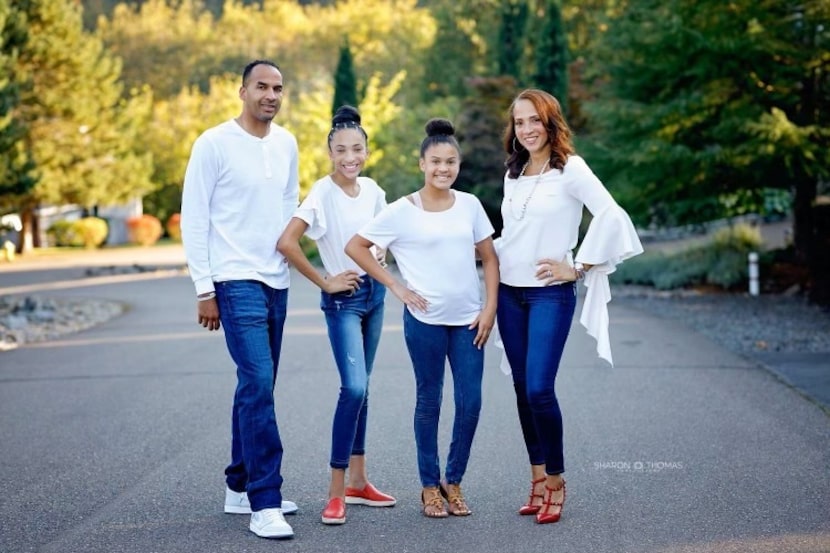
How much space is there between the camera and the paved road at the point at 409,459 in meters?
5.66

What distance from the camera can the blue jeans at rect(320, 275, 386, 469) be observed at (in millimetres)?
6062

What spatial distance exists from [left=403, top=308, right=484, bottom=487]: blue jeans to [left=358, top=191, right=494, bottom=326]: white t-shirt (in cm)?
8

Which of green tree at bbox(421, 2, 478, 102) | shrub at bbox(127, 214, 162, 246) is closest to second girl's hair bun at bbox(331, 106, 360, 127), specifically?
green tree at bbox(421, 2, 478, 102)

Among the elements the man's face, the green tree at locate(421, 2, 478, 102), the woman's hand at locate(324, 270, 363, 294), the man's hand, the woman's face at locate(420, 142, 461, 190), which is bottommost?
the man's hand

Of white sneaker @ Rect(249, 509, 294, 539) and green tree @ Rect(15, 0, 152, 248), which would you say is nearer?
white sneaker @ Rect(249, 509, 294, 539)

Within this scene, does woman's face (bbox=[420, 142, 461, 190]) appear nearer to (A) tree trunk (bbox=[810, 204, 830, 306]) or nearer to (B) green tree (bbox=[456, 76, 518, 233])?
(A) tree trunk (bbox=[810, 204, 830, 306])

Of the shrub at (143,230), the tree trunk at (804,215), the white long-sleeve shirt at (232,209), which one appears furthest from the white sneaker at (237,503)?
the shrub at (143,230)

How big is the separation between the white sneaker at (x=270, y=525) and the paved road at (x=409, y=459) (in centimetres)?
6

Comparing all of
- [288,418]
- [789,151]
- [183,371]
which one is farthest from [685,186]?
[288,418]

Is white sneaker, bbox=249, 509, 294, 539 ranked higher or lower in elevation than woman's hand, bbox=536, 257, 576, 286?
lower

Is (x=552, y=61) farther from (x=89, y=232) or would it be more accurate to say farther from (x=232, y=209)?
(x=232, y=209)

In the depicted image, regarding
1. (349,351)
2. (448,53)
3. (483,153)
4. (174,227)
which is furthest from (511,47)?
(349,351)

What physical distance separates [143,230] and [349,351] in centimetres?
5305

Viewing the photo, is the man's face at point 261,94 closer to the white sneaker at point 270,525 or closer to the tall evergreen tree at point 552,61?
the white sneaker at point 270,525
